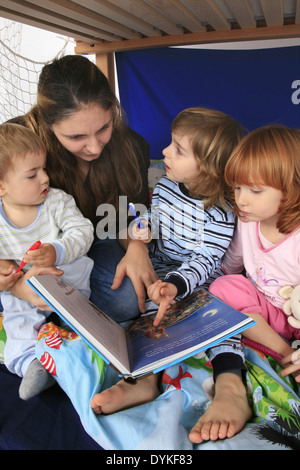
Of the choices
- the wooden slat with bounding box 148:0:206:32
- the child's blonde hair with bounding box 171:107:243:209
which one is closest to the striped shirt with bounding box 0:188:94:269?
the child's blonde hair with bounding box 171:107:243:209

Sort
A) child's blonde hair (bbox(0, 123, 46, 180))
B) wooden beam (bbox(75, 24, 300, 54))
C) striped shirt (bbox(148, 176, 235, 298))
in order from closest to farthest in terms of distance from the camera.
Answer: child's blonde hair (bbox(0, 123, 46, 180)) → striped shirt (bbox(148, 176, 235, 298)) → wooden beam (bbox(75, 24, 300, 54))

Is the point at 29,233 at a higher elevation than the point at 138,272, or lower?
higher

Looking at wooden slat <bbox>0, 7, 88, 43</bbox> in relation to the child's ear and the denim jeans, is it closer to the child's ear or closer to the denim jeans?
the child's ear

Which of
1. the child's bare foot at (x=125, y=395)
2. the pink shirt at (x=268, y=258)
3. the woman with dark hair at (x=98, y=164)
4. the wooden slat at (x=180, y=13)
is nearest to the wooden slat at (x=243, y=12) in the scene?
the wooden slat at (x=180, y=13)

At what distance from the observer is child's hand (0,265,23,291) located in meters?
0.85

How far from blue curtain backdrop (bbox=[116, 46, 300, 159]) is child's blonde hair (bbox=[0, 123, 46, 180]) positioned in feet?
2.12

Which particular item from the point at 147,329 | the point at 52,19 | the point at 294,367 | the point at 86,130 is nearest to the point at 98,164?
the point at 86,130

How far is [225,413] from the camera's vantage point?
67 centimetres

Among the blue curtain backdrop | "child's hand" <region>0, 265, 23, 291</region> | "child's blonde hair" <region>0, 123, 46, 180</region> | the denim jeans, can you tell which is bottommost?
the denim jeans

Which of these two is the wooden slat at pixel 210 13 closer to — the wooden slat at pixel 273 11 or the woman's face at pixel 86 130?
the wooden slat at pixel 273 11

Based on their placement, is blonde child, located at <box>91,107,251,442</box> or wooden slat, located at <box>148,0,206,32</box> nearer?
blonde child, located at <box>91,107,251,442</box>

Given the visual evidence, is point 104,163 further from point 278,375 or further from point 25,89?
point 278,375

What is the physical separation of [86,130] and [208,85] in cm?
59

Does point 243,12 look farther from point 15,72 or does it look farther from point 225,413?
point 225,413
